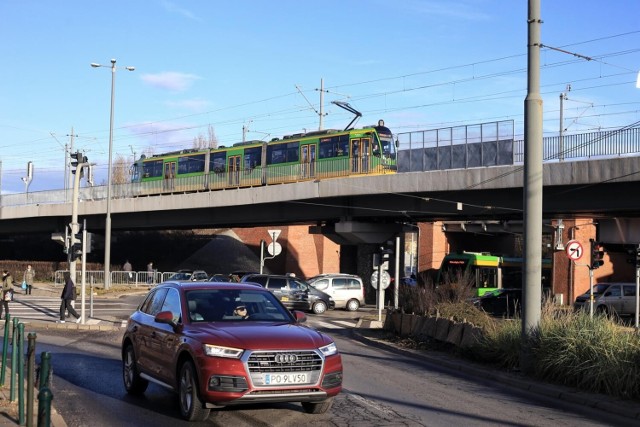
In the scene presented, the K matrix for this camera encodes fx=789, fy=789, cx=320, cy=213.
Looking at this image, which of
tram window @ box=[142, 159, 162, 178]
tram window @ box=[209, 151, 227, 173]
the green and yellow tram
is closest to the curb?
the green and yellow tram

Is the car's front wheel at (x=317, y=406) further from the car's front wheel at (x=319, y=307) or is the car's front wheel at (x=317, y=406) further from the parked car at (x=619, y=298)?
the parked car at (x=619, y=298)

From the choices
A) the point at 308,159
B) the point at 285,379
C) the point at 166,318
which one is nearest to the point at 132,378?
the point at 166,318

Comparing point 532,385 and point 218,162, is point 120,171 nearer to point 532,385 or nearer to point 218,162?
point 218,162

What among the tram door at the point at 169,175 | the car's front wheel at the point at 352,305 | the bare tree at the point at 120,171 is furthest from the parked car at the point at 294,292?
the bare tree at the point at 120,171

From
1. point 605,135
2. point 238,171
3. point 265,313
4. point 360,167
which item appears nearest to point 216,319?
point 265,313

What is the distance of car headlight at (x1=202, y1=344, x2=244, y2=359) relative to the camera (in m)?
8.78

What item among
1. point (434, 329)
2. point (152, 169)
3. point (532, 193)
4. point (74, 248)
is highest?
point (152, 169)

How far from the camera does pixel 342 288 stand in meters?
37.6

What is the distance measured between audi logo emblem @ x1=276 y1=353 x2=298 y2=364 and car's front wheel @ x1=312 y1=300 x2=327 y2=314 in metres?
24.9

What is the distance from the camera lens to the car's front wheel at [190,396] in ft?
29.5

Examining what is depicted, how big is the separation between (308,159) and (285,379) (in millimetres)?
34399

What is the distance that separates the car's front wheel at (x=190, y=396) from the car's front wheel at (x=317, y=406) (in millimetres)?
1273

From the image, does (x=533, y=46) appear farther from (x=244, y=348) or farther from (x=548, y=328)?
(x=244, y=348)

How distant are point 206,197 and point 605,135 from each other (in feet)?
83.2
